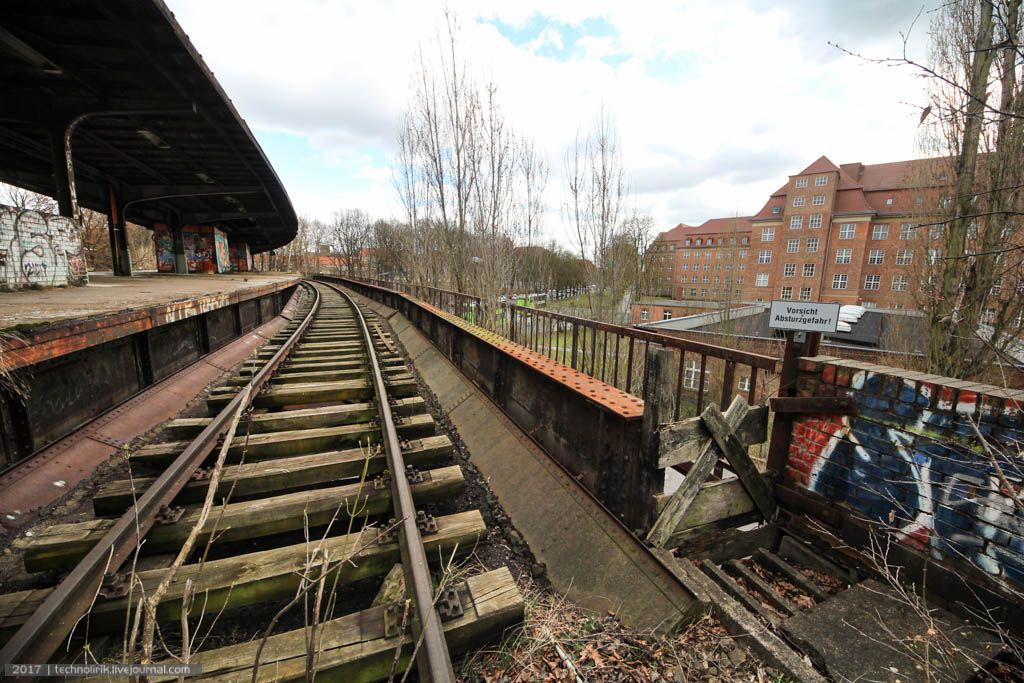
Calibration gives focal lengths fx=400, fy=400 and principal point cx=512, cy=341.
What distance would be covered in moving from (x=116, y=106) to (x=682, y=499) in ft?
37.5

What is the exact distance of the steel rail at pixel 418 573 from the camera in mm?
1656

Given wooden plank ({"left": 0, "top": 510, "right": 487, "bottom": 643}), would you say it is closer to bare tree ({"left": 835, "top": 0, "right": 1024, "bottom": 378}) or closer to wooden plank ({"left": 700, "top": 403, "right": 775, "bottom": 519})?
wooden plank ({"left": 700, "top": 403, "right": 775, "bottom": 519})

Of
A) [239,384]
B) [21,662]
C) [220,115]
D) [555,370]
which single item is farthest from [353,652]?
[220,115]

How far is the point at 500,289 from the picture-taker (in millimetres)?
8719

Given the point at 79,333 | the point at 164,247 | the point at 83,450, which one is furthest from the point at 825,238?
the point at 83,450

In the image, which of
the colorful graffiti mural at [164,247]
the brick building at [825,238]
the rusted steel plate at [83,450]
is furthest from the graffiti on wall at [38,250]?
the brick building at [825,238]

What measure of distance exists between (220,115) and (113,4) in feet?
10.9

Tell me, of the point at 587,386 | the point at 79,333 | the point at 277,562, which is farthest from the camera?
the point at 587,386

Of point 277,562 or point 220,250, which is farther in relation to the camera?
point 220,250

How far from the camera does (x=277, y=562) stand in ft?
7.97

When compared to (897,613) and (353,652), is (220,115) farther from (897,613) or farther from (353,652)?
(897,613)

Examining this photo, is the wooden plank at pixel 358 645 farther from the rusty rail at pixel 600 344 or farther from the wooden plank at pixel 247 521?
the rusty rail at pixel 600 344

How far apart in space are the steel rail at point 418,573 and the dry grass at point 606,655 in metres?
0.32

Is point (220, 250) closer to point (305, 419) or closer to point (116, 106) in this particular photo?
point (116, 106)
